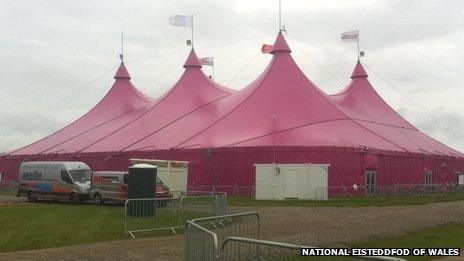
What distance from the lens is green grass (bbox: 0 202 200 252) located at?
11.9 meters

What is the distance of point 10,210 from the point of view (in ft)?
66.4

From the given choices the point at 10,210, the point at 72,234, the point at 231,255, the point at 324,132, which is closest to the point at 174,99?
the point at 324,132

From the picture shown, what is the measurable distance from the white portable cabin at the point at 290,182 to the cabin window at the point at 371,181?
3849 mm

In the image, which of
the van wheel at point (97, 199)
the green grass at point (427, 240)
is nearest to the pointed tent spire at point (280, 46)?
the van wheel at point (97, 199)

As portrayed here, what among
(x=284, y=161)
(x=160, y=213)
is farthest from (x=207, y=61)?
(x=160, y=213)

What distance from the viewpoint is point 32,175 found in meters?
27.1

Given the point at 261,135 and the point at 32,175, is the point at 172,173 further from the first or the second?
the point at 32,175

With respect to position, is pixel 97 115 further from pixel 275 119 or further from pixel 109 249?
pixel 109 249

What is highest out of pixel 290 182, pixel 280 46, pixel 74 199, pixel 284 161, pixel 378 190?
pixel 280 46

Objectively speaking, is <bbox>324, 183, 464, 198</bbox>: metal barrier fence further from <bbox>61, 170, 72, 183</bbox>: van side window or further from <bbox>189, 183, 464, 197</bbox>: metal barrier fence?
<bbox>61, 170, 72, 183</bbox>: van side window

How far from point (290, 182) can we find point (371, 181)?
6.05 meters

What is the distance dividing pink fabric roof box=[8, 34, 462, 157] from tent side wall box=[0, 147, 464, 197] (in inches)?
18.9

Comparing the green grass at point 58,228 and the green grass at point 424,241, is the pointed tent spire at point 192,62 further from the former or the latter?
the green grass at point 424,241

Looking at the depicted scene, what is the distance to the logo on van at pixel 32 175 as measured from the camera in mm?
26734
